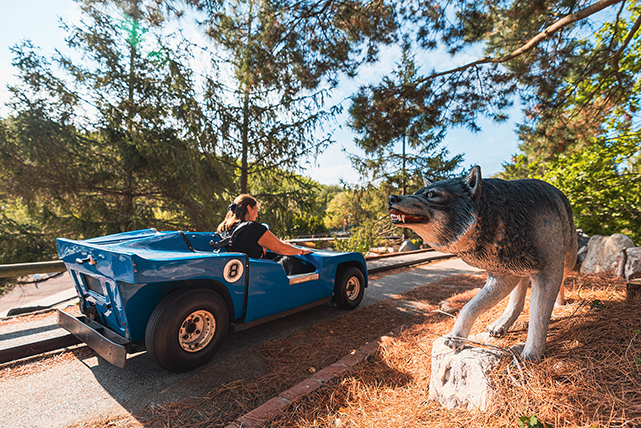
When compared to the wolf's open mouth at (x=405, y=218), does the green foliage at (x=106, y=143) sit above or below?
above

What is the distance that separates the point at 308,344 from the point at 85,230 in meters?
7.16

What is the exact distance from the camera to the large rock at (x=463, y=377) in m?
1.71

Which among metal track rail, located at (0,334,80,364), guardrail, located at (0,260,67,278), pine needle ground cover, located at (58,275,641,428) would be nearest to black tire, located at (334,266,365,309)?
pine needle ground cover, located at (58,275,641,428)

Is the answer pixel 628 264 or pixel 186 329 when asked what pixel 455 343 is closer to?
pixel 186 329

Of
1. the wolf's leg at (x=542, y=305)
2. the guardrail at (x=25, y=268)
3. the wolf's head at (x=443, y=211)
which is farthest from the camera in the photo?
the guardrail at (x=25, y=268)

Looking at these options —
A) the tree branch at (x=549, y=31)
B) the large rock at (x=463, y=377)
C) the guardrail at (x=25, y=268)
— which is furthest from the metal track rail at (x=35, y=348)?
the tree branch at (x=549, y=31)

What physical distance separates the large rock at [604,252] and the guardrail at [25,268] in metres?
8.65

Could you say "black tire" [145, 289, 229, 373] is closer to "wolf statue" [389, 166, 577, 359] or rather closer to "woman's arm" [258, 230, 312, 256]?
"woman's arm" [258, 230, 312, 256]

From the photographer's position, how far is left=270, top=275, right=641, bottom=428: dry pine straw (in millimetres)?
1432

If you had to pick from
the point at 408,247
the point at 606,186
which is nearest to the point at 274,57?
the point at 606,186

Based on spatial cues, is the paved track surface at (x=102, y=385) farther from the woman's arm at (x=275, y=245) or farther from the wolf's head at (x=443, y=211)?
the wolf's head at (x=443, y=211)

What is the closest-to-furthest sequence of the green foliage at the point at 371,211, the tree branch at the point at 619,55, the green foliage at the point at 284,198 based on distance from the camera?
1. the tree branch at the point at 619,55
2. the green foliage at the point at 284,198
3. the green foliage at the point at 371,211

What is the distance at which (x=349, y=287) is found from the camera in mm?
4277

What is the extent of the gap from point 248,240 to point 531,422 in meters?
2.67
